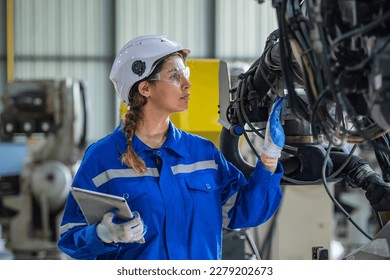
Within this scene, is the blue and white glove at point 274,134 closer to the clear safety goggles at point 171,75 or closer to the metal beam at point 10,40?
the clear safety goggles at point 171,75

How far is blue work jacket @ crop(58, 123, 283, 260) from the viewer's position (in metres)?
2.20

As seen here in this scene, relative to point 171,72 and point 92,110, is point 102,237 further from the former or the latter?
point 92,110

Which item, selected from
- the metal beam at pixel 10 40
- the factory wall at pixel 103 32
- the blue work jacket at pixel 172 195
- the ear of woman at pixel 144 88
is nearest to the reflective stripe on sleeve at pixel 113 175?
the blue work jacket at pixel 172 195

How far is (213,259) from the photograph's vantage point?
2.26 meters

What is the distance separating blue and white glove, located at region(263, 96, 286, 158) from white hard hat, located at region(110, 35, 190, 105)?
419 millimetres

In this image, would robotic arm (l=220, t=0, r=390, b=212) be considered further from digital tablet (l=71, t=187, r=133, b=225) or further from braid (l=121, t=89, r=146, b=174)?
digital tablet (l=71, t=187, r=133, b=225)

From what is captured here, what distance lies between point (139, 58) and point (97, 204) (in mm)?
522

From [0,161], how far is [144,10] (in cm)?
531

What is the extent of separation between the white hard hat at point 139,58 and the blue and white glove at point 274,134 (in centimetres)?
42

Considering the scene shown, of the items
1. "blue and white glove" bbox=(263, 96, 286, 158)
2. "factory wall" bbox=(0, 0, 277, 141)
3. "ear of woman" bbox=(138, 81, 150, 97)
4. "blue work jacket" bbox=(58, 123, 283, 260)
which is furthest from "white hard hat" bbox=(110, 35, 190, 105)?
"factory wall" bbox=(0, 0, 277, 141)

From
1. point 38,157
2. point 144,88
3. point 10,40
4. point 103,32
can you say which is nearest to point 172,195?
point 144,88

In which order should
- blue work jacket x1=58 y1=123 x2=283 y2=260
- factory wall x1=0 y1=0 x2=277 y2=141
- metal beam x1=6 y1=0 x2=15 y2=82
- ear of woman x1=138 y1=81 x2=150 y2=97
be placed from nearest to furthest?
blue work jacket x1=58 y1=123 x2=283 y2=260, ear of woman x1=138 y1=81 x2=150 y2=97, metal beam x1=6 y1=0 x2=15 y2=82, factory wall x1=0 y1=0 x2=277 y2=141

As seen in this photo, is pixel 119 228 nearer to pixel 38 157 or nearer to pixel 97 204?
pixel 97 204

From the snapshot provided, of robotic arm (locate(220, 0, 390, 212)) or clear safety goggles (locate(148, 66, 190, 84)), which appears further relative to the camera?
clear safety goggles (locate(148, 66, 190, 84))
